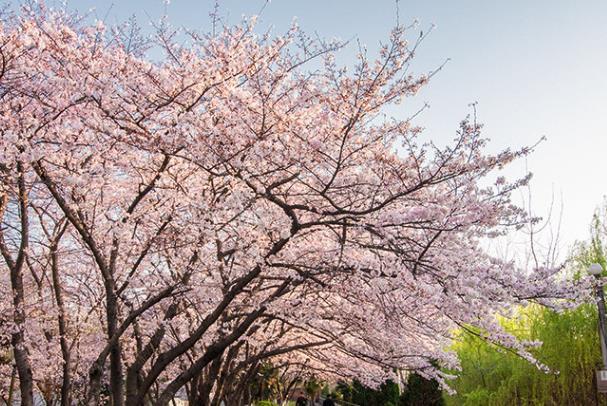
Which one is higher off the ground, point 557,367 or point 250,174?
point 250,174

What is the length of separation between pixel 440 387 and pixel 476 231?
11.0 metres

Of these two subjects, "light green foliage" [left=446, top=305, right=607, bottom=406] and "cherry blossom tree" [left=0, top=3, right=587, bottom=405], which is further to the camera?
"light green foliage" [left=446, top=305, right=607, bottom=406]

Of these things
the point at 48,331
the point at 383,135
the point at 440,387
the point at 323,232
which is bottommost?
the point at 440,387

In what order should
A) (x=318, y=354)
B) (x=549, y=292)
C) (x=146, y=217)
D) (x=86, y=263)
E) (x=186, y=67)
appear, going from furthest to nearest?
(x=318, y=354)
(x=86, y=263)
(x=146, y=217)
(x=186, y=67)
(x=549, y=292)

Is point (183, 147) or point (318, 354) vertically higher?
point (183, 147)

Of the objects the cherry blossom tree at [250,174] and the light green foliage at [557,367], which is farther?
the light green foliage at [557,367]

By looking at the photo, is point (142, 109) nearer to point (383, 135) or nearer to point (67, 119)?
point (67, 119)

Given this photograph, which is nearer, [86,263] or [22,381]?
[22,381]

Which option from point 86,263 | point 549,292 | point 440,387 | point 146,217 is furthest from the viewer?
point 440,387

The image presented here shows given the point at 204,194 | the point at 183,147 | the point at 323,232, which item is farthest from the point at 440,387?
the point at 183,147

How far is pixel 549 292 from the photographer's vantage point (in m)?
6.67

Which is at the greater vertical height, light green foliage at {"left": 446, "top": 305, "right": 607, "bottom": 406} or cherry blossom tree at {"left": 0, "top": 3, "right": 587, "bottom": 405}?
cherry blossom tree at {"left": 0, "top": 3, "right": 587, "bottom": 405}

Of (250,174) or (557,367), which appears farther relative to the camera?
(557,367)

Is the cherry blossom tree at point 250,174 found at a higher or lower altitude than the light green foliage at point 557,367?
higher
